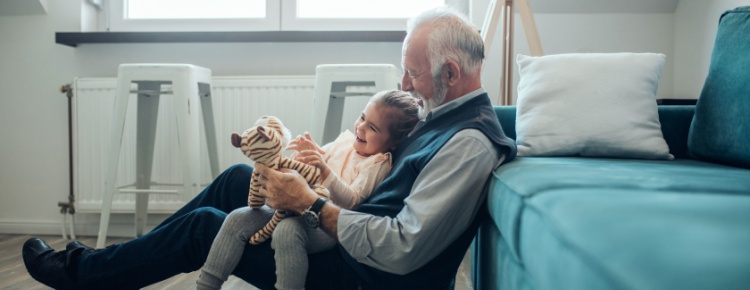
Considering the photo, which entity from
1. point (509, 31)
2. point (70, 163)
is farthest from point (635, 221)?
point (70, 163)

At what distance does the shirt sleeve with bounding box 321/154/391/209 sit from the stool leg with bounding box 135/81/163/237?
158cm

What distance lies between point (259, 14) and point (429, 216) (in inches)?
93.7

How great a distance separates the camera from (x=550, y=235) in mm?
634

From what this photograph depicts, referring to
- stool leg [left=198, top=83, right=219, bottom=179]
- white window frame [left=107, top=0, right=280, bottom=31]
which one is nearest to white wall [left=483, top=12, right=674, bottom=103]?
white window frame [left=107, top=0, right=280, bottom=31]

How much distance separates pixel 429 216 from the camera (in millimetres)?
1027

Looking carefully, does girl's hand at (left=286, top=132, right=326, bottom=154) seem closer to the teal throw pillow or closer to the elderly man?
the elderly man

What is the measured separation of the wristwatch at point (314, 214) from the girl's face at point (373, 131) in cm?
25

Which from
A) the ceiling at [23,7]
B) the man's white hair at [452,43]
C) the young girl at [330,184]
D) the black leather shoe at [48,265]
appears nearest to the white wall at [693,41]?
the man's white hair at [452,43]

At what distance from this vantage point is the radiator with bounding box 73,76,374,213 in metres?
2.88

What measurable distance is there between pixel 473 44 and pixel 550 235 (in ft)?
2.35

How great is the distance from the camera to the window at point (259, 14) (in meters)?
3.11

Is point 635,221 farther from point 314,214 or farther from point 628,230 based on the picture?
point 314,214

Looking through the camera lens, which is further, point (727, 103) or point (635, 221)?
point (727, 103)

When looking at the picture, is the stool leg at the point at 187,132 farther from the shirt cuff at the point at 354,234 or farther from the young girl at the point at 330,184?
the shirt cuff at the point at 354,234
